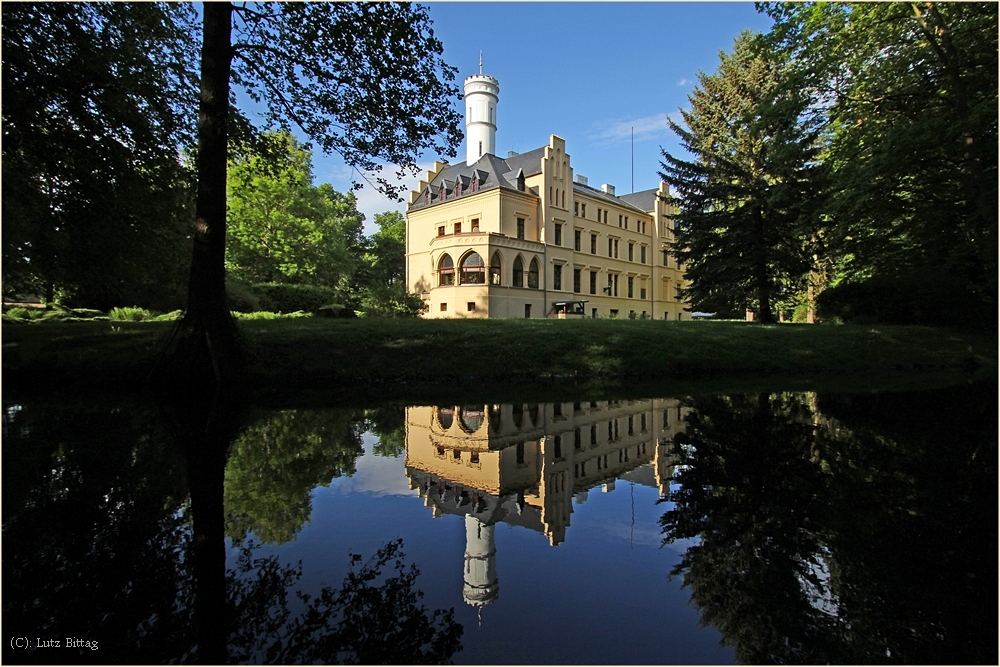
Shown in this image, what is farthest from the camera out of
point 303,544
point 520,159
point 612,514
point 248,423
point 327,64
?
point 520,159

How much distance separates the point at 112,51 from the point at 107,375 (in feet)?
20.7

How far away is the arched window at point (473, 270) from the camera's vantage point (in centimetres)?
4009

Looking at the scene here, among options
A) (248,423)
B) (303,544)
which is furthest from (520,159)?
(303,544)

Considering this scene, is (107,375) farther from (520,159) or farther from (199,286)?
(520,159)

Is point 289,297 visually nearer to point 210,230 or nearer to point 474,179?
point 474,179

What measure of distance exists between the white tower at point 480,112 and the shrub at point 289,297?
25.1 m

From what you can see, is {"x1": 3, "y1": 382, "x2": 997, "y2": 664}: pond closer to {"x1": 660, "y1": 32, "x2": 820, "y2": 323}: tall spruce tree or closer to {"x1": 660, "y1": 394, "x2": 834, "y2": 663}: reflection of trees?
{"x1": 660, "y1": 394, "x2": 834, "y2": 663}: reflection of trees

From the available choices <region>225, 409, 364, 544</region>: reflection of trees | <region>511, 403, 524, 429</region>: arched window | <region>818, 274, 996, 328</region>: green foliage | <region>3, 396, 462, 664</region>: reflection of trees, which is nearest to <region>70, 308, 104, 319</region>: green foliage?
<region>225, 409, 364, 544</region>: reflection of trees

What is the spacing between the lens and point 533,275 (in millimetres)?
43844

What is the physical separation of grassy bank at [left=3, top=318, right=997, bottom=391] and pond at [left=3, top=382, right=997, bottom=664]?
19.6ft

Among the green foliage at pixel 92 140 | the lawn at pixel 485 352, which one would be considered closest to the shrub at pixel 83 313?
the lawn at pixel 485 352

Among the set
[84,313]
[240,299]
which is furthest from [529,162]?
[84,313]

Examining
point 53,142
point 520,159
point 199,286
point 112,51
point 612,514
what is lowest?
point 612,514

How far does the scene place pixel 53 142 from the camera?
410 inches
